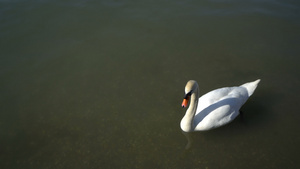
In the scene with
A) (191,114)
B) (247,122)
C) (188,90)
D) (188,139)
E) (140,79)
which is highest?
(188,90)

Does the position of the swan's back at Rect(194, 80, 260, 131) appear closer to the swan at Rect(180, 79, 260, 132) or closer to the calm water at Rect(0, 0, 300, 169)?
the swan at Rect(180, 79, 260, 132)

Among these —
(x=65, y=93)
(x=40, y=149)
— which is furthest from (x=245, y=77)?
(x=40, y=149)

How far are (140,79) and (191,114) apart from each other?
7.01ft

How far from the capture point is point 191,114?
5.45m

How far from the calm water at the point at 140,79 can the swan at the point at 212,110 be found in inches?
12.7

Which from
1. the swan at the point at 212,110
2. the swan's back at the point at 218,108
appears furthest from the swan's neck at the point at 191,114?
the swan's back at the point at 218,108

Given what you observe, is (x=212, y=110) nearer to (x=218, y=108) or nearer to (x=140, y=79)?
(x=218, y=108)

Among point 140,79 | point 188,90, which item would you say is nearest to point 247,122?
point 188,90

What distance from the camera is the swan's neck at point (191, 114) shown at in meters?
5.32

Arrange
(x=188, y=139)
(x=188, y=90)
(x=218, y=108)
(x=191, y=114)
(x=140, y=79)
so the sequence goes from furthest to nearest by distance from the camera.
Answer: (x=140, y=79) → (x=188, y=139) → (x=218, y=108) → (x=191, y=114) → (x=188, y=90)

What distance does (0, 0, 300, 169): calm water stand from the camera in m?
5.55

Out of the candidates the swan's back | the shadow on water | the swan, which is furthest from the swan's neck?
the shadow on water

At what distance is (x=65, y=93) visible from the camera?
269 inches

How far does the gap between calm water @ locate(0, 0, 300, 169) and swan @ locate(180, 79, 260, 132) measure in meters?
0.32
